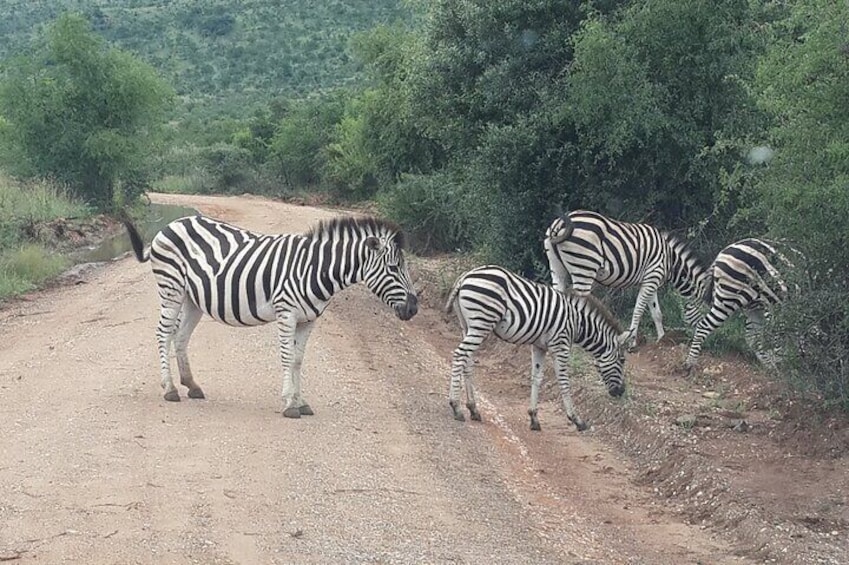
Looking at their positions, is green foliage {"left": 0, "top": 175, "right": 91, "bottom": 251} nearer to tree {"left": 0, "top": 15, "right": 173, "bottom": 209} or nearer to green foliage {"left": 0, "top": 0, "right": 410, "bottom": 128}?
tree {"left": 0, "top": 15, "right": 173, "bottom": 209}

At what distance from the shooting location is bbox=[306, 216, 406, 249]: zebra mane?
11.0 meters

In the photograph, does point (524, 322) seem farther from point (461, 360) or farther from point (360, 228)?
point (360, 228)

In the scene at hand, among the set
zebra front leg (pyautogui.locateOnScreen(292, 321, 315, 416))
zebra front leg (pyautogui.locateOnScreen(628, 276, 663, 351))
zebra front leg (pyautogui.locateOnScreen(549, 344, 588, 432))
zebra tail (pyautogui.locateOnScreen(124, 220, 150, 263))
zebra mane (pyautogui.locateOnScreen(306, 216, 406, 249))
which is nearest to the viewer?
zebra front leg (pyautogui.locateOnScreen(292, 321, 315, 416))

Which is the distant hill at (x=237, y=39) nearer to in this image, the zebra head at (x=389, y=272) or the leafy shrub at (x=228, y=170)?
the leafy shrub at (x=228, y=170)

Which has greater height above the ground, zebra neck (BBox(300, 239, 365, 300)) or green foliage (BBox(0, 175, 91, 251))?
zebra neck (BBox(300, 239, 365, 300))

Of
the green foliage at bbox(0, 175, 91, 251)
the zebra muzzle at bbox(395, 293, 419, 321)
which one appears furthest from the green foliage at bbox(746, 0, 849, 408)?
the green foliage at bbox(0, 175, 91, 251)

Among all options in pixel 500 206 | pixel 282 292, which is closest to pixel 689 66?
pixel 500 206

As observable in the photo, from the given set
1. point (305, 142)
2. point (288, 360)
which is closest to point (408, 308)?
point (288, 360)

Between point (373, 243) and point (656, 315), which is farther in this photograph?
point (656, 315)

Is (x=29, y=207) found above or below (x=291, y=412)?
below

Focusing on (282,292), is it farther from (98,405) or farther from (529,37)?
(529,37)

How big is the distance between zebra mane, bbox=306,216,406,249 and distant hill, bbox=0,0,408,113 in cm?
6604

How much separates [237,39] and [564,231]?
75.4m

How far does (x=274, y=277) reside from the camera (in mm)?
10641
